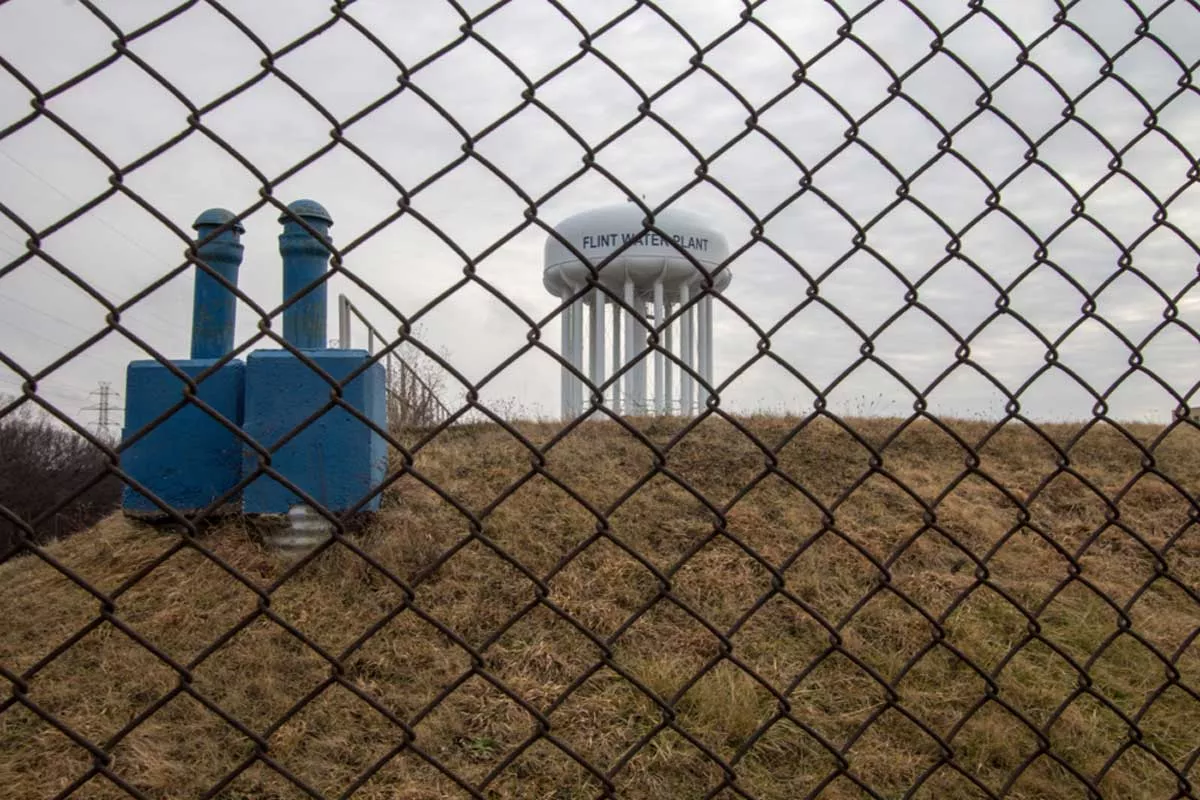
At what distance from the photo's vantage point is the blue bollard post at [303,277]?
4469 mm

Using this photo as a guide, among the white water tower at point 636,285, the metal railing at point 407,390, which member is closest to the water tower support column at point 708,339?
the white water tower at point 636,285

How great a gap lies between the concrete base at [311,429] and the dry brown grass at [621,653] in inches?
15.6

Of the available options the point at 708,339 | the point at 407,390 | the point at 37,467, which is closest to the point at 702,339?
the point at 708,339

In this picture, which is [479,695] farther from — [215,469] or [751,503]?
[751,503]

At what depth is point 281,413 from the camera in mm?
4531

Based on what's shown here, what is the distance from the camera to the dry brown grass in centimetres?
341

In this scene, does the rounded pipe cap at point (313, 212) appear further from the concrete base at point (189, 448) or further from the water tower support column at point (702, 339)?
the water tower support column at point (702, 339)

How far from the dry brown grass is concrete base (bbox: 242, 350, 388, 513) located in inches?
15.6

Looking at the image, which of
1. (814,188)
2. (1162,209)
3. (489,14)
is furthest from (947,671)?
(489,14)

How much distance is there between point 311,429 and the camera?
4.62m

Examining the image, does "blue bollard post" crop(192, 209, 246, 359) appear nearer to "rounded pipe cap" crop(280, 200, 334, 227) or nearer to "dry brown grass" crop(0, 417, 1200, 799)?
"rounded pipe cap" crop(280, 200, 334, 227)

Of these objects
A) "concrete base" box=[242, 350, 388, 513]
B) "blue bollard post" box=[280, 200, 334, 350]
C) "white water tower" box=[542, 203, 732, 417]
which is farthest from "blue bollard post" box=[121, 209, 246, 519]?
"white water tower" box=[542, 203, 732, 417]

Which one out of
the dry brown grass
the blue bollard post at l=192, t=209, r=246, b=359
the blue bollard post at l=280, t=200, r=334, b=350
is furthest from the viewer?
the blue bollard post at l=192, t=209, r=246, b=359

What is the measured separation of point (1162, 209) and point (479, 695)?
10.3 ft
